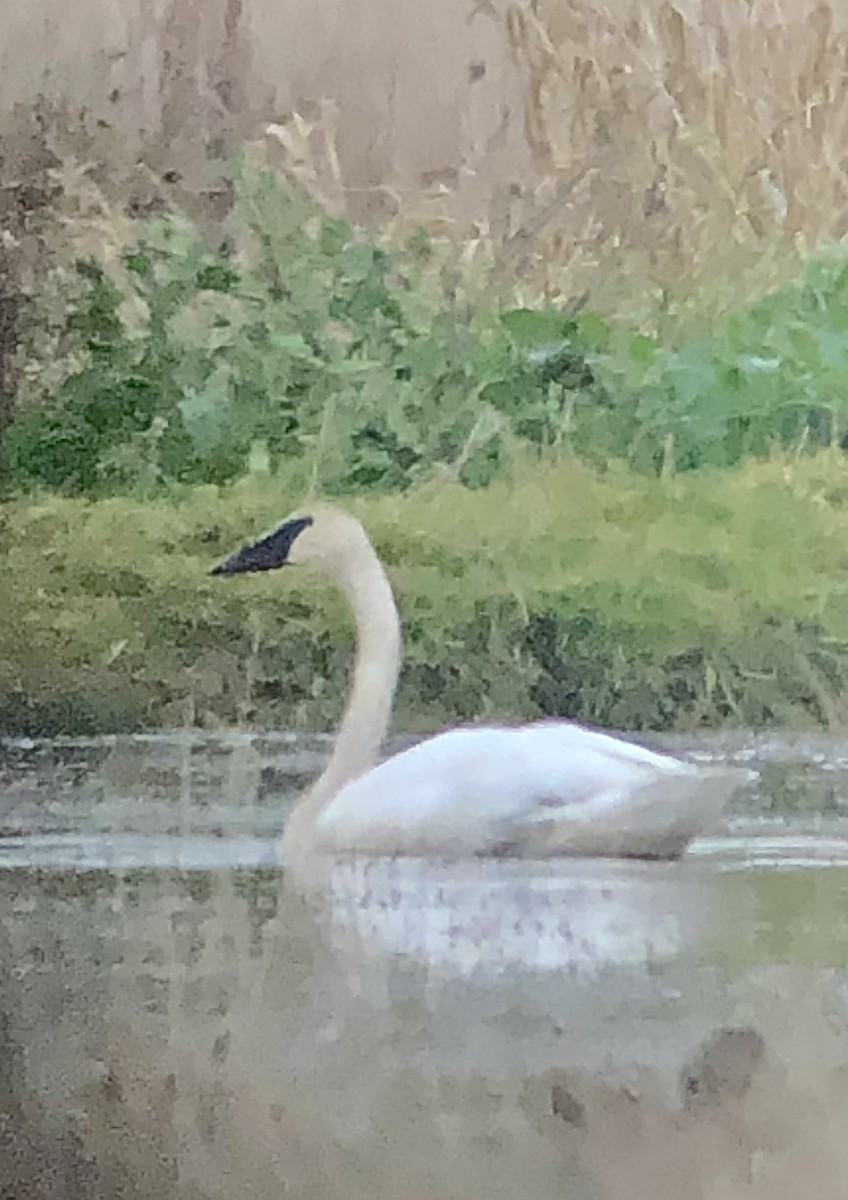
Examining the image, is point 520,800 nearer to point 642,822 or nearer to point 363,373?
point 642,822

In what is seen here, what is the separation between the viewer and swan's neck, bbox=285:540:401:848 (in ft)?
3.76

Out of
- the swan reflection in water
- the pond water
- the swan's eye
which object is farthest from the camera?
the swan's eye

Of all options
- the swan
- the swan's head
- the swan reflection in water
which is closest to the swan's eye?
the swan's head

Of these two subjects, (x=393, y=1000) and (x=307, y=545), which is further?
(x=307, y=545)

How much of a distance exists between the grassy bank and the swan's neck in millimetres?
11

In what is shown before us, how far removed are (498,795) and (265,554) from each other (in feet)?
0.75

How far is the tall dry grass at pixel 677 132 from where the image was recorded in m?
1.21

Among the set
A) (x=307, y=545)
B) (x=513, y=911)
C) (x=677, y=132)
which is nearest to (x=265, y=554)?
(x=307, y=545)

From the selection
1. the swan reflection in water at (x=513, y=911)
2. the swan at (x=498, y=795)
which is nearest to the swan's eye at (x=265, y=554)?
the swan at (x=498, y=795)

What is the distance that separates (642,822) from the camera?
3.70ft

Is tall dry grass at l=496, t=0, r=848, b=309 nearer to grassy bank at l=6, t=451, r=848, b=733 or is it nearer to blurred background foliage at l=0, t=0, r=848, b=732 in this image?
blurred background foliage at l=0, t=0, r=848, b=732

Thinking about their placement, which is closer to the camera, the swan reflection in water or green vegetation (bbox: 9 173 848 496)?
the swan reflection in water

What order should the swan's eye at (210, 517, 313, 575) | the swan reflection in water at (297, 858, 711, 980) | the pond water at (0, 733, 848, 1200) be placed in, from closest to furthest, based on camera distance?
the pond water at (0, 733, 848, 1200), the swan reflection in water at (297, 858, 711, 980), the swan's eye at (210, 517, 313, 575)

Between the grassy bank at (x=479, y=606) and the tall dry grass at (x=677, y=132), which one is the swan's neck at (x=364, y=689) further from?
the tall dry grass at (x=677, y=132)
